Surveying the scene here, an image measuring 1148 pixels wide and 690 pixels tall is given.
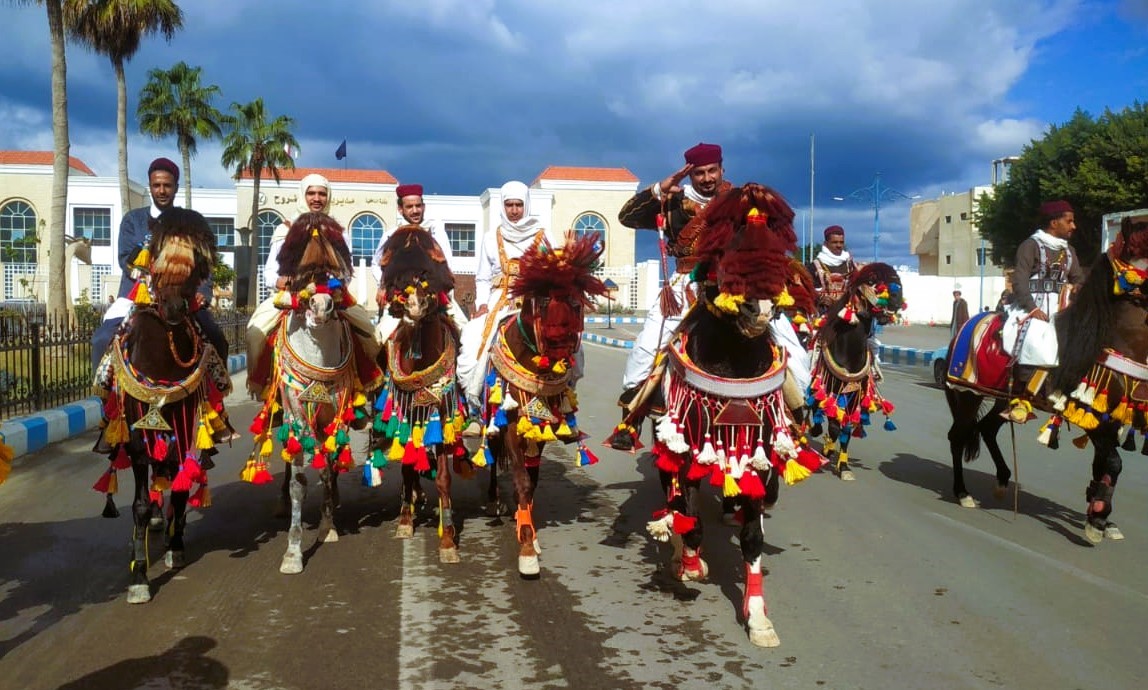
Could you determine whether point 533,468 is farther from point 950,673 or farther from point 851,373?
point 851,373

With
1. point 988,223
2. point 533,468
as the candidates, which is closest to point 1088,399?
point 533,468

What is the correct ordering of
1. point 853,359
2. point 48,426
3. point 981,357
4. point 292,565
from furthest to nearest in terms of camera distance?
point 48,426 → point 853,359 → point 981,357 → point 292,565

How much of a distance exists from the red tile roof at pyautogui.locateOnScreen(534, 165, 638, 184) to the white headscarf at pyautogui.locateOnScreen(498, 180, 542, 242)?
68899 mm

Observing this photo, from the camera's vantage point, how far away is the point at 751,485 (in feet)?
15.6

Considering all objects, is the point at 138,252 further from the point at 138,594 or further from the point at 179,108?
the point at 179,108

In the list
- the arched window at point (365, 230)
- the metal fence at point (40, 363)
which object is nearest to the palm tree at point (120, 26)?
the metal fence at point (40, 363)

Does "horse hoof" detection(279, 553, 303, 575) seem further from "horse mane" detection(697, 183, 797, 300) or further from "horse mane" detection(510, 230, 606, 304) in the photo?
"horse mane" detection(697, 183, 797, 300)

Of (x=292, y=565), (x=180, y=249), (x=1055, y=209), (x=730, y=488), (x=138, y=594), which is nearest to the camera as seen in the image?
(x=730, y=488)

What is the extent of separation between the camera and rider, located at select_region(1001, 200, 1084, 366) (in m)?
7.64

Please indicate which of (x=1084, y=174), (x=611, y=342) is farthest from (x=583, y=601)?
(x=1084, y=174)

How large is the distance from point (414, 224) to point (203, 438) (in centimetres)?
238

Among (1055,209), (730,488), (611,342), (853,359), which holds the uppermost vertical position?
(1055,209)

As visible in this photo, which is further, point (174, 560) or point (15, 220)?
point (15, 220)

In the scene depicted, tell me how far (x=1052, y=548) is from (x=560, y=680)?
430 centimetres
